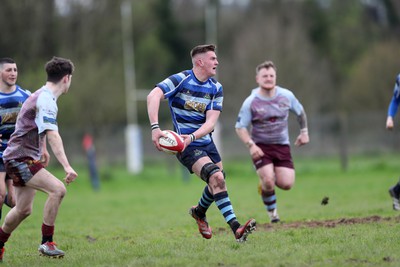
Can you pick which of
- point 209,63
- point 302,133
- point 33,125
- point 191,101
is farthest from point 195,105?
point 302,133

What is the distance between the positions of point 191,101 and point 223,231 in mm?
2393

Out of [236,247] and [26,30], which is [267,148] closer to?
[236,247]

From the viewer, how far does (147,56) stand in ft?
158

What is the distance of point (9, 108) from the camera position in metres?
9.22

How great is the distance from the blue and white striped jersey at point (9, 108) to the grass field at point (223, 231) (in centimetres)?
163

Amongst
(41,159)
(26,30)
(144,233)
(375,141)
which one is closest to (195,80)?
(41,159)

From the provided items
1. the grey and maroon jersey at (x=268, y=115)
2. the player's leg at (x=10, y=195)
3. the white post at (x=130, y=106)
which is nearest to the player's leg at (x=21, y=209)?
the player's leg at (x=10, y=195)

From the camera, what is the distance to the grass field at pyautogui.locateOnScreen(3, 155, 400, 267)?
734cm

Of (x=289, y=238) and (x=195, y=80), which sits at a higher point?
A: (x=195, y=80)

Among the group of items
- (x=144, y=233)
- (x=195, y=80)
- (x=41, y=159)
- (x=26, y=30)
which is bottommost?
(x=144, y=233)

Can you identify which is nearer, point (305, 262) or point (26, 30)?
point (305, 262)

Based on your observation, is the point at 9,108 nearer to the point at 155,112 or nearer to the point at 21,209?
the point at 21,209

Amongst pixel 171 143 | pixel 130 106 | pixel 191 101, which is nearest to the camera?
pixel 171 143

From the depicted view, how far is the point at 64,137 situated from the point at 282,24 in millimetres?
15674
